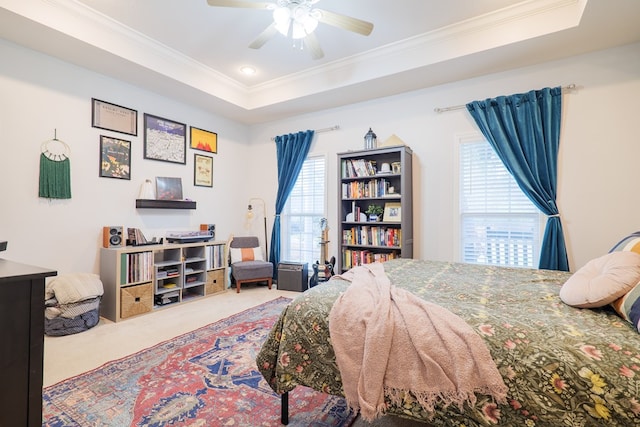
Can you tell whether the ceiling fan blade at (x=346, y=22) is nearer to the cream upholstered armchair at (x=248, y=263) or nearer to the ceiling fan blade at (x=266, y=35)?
the ceiling fan blade at (x=266, y=35)

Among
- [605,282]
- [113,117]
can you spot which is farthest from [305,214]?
[605,282]

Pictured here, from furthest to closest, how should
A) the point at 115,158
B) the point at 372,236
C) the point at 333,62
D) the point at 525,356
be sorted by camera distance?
the point at 372,236, the point at 333,62, the point at 115,158, the point at 525,356

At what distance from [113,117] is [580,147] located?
509 centimetres

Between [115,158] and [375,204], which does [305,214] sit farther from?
[115,158]

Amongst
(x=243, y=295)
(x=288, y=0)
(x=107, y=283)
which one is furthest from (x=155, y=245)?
(x=288, y=0)

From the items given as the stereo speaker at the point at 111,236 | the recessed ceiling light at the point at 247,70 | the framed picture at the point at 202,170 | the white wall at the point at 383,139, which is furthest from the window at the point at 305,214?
the stereo speaker at the point at 111,236

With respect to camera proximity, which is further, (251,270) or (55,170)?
(251,270)

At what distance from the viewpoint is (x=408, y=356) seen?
1.22 meters

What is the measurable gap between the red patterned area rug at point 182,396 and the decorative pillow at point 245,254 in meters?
2.10

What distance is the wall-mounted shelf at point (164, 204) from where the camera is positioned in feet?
12.2

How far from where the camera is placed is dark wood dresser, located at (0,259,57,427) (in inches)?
41.9

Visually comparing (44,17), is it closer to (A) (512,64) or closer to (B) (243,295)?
(B) (243,295)

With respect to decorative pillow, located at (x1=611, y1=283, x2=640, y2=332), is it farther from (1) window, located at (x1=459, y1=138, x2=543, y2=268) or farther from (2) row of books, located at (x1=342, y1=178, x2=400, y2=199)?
(2) row of books, located at (x1=342, y1=178, x2=400, y2=199)

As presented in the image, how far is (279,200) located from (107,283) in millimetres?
2495
